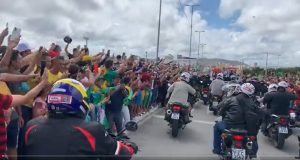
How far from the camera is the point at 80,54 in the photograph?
9414 mm

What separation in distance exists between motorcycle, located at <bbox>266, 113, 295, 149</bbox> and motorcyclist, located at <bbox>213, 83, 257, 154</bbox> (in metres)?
2.53

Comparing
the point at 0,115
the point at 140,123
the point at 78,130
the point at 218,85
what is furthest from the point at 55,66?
the point at 218,85

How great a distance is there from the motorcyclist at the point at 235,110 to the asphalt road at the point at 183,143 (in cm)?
79

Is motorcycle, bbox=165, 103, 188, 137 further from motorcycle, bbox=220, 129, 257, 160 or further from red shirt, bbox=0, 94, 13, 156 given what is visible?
red shirt, bbox=0, 94, 13, 156

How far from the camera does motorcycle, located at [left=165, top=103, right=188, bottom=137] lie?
34.1 feet

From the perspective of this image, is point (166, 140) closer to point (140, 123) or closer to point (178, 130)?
point (178, 130)

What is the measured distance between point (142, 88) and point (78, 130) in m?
10.1

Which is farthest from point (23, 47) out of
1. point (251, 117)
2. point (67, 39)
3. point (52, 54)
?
point (251, 117)

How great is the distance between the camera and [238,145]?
7160 mm

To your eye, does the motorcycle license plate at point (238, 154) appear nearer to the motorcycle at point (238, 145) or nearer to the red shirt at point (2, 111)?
the motorcycle at point (238, 145)

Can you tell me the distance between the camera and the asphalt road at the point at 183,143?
846 centimetres

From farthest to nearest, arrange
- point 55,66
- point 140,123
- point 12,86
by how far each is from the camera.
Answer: point 140,123, point 55,66, point 12,86

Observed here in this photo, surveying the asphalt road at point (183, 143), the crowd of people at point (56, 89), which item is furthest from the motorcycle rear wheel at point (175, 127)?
the crowd of people at point (56, 89)

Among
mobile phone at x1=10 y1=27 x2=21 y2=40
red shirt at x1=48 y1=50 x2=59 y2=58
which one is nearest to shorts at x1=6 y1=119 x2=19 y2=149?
mobile phone at x1=10 y1=27 x2=21 y2=40
